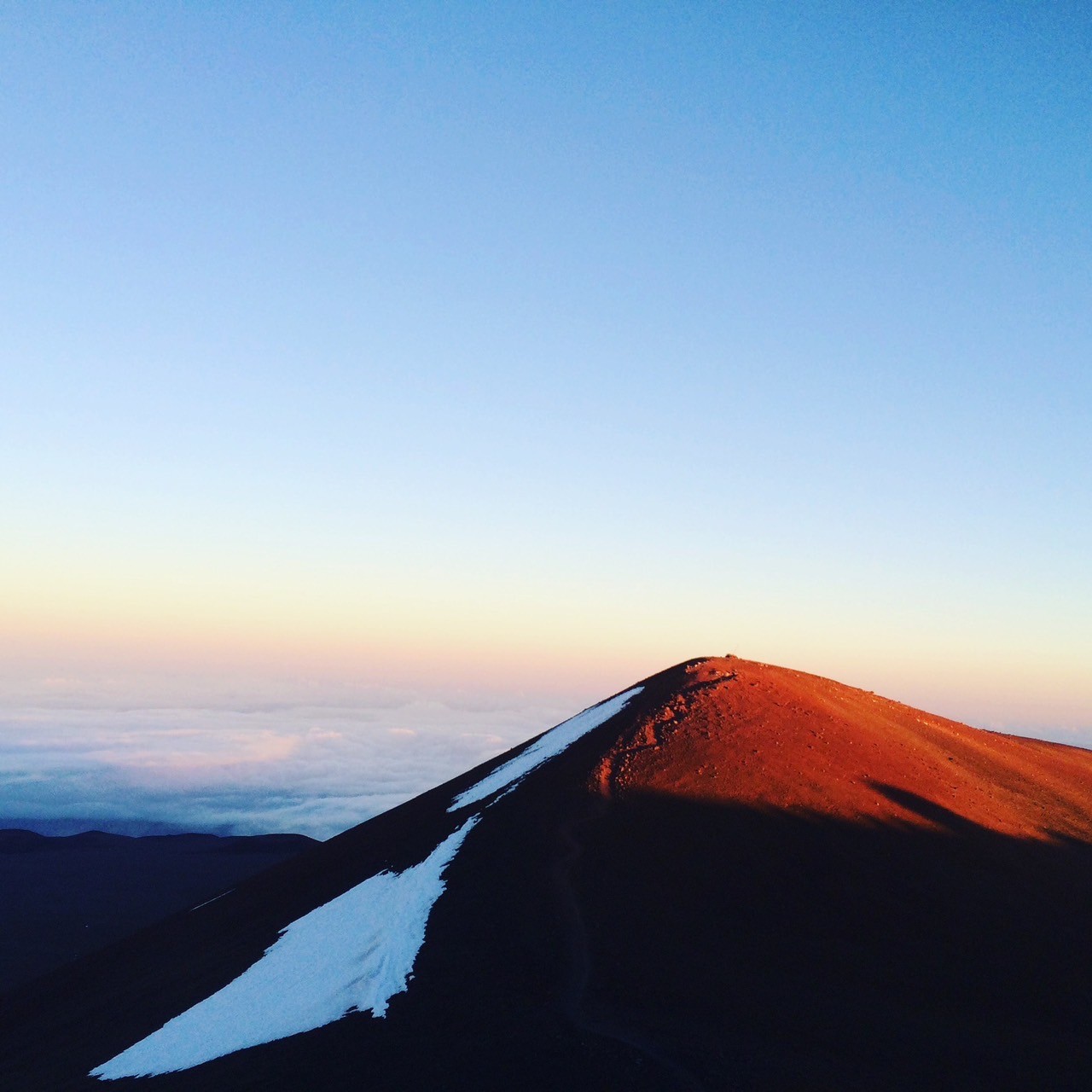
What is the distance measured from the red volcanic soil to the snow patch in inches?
387

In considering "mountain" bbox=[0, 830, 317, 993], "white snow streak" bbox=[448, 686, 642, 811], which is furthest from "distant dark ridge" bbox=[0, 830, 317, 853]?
"white snow streak" bbox=[448, 686, 642, 811]

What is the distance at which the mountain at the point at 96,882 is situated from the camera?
78812mm

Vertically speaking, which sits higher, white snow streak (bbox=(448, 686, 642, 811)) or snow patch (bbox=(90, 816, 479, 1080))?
white snow streak (bbox=(448, 686, 642, 811))

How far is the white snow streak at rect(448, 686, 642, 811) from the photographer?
148 feet

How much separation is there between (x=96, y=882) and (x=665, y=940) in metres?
114

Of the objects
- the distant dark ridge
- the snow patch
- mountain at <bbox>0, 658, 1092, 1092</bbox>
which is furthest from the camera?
the distant dark ridge

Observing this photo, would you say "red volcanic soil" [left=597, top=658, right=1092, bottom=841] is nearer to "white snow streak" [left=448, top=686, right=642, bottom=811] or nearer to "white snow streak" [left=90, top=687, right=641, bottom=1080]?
"white snow streak" [left=448, top=686, right=642, bottom=811]

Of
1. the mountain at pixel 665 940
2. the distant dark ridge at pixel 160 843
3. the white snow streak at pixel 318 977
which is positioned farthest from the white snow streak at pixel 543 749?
the distant dark ridge at pixel 160 843

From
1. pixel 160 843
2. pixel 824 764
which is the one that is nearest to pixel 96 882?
pixel 160 843

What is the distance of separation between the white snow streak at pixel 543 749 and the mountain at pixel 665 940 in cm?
69

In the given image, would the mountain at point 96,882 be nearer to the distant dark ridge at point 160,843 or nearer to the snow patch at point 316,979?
the distant dark ridge at point 160,843

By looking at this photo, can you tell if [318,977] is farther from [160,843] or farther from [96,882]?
[160,843]

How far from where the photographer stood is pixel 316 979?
29109 millimetres

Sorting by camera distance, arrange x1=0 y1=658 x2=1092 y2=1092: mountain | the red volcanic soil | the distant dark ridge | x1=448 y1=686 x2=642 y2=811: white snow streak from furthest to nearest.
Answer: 1. the distant dark ridge
2. x1=448 y1=686 x2=642 y2=811: white snow streak
3. the red volcanic soil
4. x1=0 y1=658 x2=1092 y2=1092: mountain
